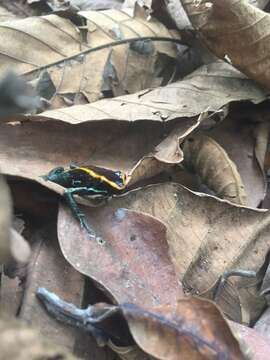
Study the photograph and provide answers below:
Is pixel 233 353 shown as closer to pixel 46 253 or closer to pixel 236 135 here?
pixel 46 253

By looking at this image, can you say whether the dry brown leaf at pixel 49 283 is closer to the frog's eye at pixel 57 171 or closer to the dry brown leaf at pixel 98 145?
the frog's eye at pixel 57 171

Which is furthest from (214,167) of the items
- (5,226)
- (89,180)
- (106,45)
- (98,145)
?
(5,226)

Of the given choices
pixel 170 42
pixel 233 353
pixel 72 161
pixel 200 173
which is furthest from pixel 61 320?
pixel 170 42

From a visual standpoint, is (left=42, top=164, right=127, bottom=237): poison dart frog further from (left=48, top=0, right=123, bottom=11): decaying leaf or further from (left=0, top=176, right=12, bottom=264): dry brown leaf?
(left=48, top=0, right=123, bottom=11): decaying leaf

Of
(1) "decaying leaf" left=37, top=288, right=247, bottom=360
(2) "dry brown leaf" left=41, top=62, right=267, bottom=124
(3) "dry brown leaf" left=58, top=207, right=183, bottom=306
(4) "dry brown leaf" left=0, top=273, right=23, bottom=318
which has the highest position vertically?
(2) "dry brown leaf" left=41, top=62, right=267, bottom=124

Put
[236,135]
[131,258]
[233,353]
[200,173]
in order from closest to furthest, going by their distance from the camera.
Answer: [233,353]
[131,258]
[200,173]
[236,135]

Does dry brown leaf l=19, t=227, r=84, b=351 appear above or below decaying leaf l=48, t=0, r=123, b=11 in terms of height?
below

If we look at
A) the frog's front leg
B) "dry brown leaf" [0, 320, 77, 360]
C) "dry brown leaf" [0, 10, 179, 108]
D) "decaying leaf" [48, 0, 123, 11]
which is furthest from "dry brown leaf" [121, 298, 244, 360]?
"decaying leaf" [48, 0, 123, 11]
